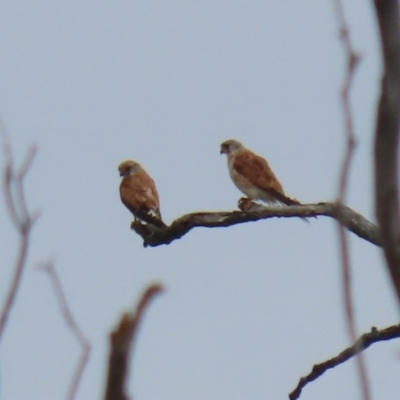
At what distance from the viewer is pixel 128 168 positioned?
1141 cm

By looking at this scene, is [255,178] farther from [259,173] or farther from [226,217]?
[226,217]

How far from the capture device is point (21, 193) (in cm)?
143

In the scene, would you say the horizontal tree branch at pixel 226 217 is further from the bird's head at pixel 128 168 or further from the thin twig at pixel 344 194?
the bird's head at pixel 128 168

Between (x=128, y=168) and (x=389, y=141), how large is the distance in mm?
10497

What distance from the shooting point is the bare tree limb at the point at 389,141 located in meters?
0.93

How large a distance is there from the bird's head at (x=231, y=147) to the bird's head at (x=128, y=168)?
59.4 inches

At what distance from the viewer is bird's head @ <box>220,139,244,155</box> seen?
1235cm

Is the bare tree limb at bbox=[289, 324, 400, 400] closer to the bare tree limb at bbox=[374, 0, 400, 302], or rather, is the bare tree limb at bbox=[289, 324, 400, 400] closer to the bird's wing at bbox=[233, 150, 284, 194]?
the bare tree limb at bbox=[374, 0, 400, 302]

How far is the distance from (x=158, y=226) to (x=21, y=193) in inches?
214

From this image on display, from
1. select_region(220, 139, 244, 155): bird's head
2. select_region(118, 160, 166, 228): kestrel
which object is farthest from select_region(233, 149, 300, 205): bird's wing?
select_region(118, 160, 166, 228): kestrel

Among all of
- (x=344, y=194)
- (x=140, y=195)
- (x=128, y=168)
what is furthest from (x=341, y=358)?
(x=128, y=168)

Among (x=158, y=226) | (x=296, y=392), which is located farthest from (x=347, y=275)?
(x=158, y=226)

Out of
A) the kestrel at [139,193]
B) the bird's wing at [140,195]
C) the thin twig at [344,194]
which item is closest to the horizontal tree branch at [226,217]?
the kestrel at [139,193]

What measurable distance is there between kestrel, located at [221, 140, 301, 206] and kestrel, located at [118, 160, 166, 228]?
121 cm
